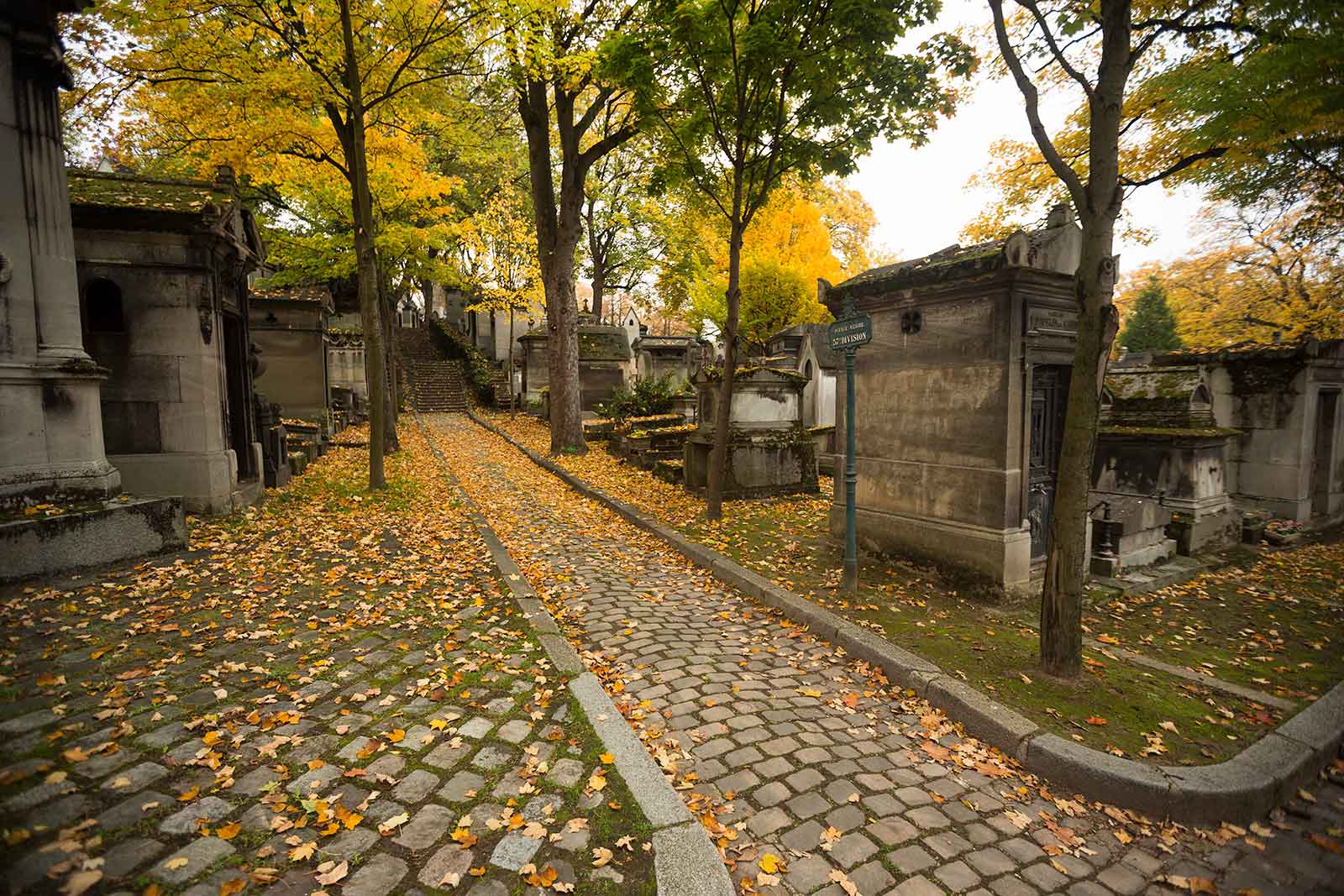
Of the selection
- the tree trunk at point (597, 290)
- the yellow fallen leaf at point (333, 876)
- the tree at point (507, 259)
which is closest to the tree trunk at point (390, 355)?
the tree at point (507, 259)

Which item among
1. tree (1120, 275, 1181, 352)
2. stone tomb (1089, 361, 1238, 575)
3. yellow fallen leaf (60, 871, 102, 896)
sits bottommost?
yellow fallen leaf (60, 871, 102, 896)

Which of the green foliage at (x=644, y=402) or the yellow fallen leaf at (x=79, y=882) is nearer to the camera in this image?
the yellow fallen leaf at (x=79, y=882)

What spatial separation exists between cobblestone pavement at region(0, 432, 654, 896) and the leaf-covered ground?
2.98 metres

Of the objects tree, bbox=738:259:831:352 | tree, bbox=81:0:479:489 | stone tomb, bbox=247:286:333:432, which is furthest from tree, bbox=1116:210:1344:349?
stone tomb, bbox=247:286:333:432

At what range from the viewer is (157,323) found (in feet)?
25.4

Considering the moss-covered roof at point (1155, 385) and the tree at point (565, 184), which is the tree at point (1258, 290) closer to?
the moss-covered roof at point (1155, 385)

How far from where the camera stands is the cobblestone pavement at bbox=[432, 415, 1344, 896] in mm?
2686

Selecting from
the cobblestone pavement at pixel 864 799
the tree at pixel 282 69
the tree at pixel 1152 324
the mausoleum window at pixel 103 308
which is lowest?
the cobblestone pavement at pixel 864 799

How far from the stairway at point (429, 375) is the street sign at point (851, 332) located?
84.4ft

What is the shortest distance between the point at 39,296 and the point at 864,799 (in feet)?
28.3

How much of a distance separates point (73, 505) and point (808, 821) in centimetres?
734

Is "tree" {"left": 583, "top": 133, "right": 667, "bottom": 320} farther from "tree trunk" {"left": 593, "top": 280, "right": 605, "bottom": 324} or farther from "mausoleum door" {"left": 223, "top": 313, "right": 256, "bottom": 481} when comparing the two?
"mausoleum door" {"left": 223, "top": 313, "right": 256, "bottom": 481}

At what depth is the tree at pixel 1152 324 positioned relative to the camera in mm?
32656

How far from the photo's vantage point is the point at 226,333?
951 cm
